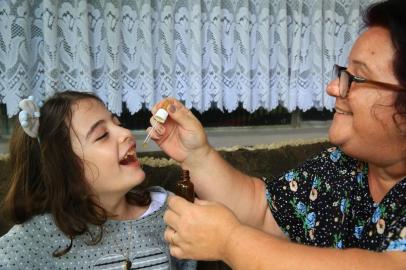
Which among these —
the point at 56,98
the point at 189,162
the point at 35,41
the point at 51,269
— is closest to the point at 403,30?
the point at 189,162

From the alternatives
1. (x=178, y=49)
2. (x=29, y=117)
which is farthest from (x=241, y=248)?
(x=178, y=49)

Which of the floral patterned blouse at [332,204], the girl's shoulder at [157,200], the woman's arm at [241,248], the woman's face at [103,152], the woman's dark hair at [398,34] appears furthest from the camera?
the girl's shoulder at [157,200]

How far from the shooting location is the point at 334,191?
1.01m

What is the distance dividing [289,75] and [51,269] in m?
1.34

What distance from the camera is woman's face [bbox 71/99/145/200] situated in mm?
977

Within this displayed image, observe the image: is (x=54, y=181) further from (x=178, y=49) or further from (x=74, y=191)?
(x=178, y=49)

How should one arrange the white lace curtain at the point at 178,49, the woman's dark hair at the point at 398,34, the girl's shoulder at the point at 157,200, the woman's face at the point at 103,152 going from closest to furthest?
the woman's dark hair at the point at 398,34
the woman's face at the point at 103,152
the girl's shoulder at the point at 157,200
the white lace curtain at the point at 178,49

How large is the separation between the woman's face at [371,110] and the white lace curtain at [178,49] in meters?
0.80

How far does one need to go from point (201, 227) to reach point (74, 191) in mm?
432

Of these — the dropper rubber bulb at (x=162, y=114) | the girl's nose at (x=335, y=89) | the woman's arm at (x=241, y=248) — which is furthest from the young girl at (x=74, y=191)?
the girl's nose at (x=335, y=89)

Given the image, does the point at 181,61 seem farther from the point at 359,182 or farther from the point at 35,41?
the point at 359,182

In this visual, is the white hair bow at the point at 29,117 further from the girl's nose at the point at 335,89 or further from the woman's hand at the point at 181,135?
the girl's nose at the point at 335,89

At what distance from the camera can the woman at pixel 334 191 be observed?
0.67 meters

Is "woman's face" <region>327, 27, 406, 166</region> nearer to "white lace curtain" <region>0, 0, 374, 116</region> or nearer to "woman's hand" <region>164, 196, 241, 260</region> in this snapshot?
"woman's hand" <region>164, 196, 241, 260</region>
